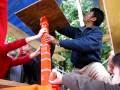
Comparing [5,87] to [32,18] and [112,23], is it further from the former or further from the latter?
[112,23]

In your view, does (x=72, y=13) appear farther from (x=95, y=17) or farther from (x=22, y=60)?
(x=22, y=60)

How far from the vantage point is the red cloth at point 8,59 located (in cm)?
269

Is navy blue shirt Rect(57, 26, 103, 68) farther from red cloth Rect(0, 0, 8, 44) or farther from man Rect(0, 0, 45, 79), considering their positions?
red cloth Rect(0, 0, 8, 44)

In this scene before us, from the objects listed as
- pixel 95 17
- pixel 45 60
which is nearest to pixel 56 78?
pixel 45 60

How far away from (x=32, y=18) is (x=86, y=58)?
80 centimetres

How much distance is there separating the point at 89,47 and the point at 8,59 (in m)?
0.82

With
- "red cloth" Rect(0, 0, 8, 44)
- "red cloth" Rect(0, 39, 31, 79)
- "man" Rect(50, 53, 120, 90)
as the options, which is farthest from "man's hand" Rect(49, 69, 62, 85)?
"red cloth" Rect(0, 0, 8, 44)

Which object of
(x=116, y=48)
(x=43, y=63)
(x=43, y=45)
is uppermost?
Answer: (x=116, y=48)

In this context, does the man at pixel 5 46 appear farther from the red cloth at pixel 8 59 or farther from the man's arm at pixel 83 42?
the man's arm at pixel 83 42

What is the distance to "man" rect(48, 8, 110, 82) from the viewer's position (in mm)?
2958

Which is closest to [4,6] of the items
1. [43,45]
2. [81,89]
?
[43,45]

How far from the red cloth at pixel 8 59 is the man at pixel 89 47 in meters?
0.47

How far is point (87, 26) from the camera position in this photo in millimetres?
3373

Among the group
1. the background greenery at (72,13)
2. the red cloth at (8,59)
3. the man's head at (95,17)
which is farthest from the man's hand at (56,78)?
the background greenery at (72,13)
